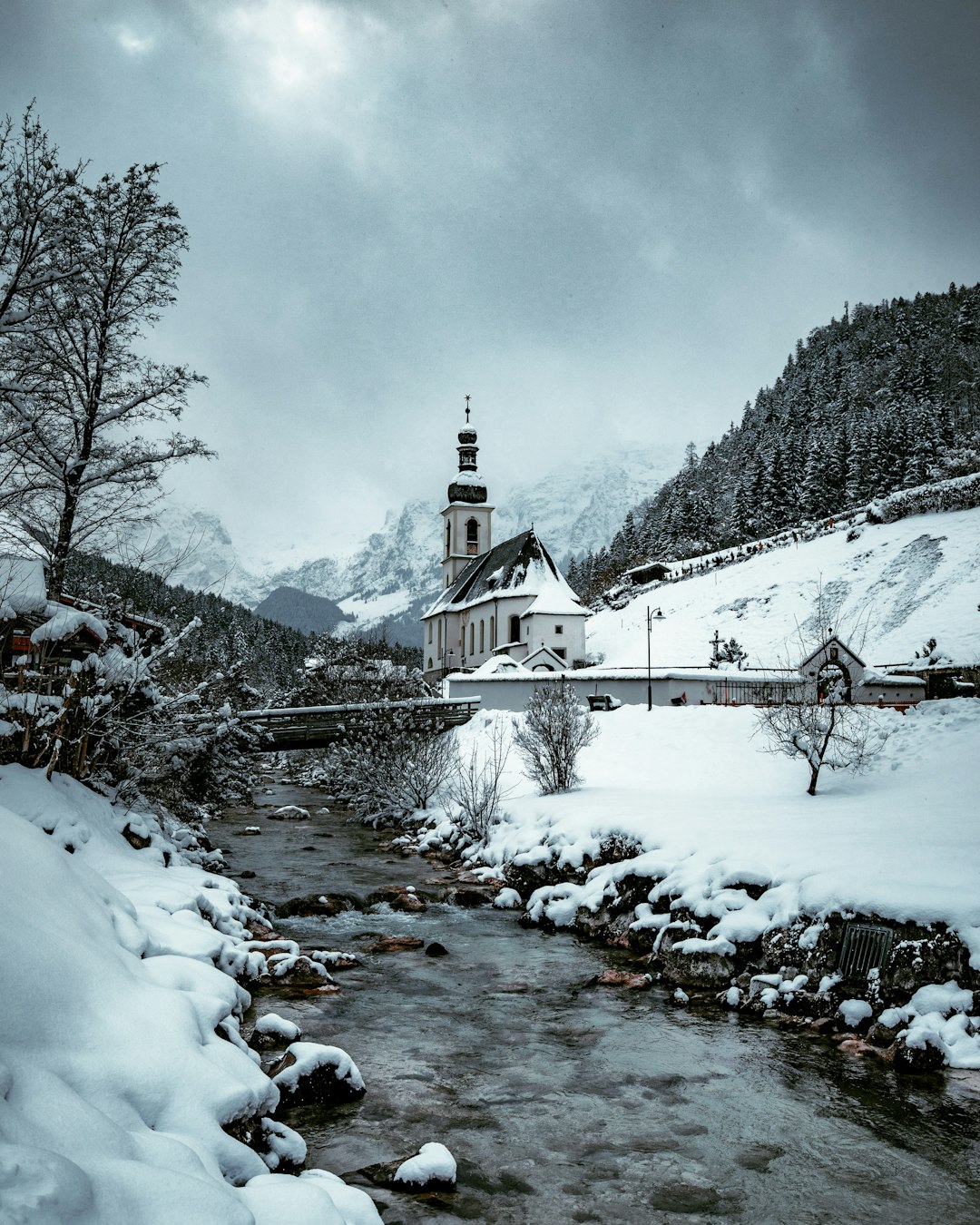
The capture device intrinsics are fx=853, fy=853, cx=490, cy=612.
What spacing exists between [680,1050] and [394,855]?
14.4 m

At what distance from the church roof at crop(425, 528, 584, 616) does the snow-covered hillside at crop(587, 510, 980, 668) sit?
6.04 meters

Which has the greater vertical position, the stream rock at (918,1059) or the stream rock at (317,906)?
the stream rock at (918,1059)

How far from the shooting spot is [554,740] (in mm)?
23844

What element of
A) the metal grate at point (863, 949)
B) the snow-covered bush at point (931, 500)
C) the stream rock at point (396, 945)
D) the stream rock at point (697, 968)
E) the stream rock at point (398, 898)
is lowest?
the stream rock at point (398, 898)

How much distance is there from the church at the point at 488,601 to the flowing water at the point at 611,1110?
39060 mm

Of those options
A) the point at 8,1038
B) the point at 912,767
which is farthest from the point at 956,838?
the point at 8,1038

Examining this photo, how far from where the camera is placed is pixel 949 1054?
947cm

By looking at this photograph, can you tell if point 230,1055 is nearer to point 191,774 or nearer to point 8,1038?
point 8,1038

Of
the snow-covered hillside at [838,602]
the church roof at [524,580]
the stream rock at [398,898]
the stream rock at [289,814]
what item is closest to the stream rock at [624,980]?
the stream rock at [398,898]

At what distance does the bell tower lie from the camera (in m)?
74.6

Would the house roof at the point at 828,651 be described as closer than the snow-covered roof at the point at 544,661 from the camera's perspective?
Yes

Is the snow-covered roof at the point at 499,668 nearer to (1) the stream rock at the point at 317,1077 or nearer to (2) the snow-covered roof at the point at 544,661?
(2) the snow-covered roof at the point at 544,661

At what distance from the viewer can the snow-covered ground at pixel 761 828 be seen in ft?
39.8

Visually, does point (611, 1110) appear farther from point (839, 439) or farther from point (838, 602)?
point (839, 439)
